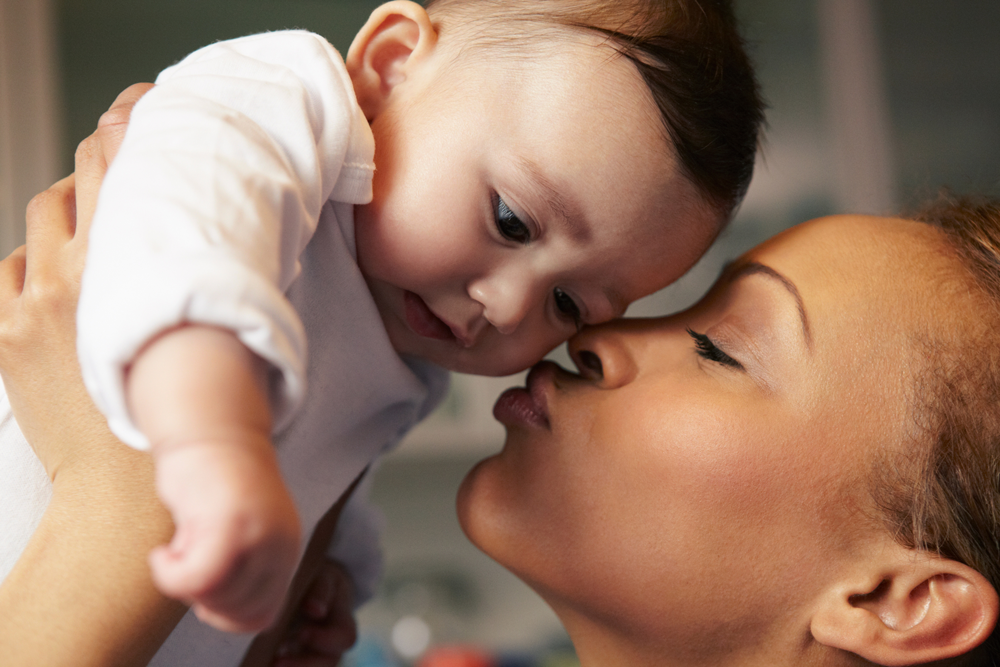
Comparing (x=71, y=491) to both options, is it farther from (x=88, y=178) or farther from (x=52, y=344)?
(x=88, y=178)

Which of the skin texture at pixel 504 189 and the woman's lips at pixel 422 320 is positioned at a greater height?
the skin texture at pixel 504 189

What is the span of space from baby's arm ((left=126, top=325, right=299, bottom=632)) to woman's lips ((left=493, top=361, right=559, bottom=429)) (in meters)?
0.50

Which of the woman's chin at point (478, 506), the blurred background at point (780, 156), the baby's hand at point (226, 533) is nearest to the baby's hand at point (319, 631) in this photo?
the woman's chin at point (478, 506)

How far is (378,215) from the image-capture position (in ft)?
2.43

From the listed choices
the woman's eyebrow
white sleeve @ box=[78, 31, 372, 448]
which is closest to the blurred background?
the woman's eyebrow

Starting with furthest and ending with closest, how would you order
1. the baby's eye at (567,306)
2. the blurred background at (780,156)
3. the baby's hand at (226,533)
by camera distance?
1. the blurred background at (780,156)
2. the baby's eye at (567,306)
3. the baby's hand at (226,533)

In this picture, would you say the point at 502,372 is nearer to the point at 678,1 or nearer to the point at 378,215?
the point at 378,215

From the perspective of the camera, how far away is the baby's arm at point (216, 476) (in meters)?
0.33

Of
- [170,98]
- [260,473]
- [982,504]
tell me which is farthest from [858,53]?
[260,473]

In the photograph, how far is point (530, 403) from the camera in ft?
2.87

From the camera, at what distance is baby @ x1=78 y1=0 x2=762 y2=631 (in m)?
0.48

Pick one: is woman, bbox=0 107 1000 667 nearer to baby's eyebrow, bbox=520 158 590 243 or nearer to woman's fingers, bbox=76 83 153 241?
woman's fingers, bbox=76 83 153 241

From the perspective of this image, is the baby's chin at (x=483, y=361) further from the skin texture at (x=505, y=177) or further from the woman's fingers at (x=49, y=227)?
the woman's fingers at (x=49, y=227)

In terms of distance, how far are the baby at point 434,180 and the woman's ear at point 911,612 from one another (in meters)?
0.36
